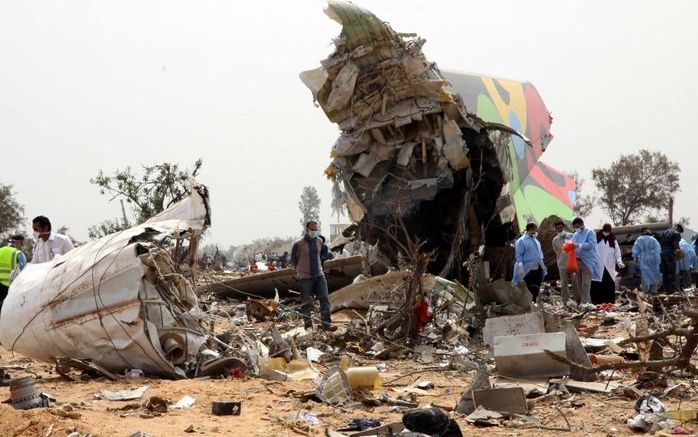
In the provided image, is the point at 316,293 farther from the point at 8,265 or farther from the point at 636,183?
the point at 636,183

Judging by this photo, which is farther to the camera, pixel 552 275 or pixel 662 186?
pixel 662 186

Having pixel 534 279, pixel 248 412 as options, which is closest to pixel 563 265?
pixel 534 279

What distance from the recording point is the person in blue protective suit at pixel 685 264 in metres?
15.8

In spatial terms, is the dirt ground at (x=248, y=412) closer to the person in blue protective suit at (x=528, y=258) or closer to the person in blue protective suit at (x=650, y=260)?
the person in blue protective suit at (x=528, y=258)

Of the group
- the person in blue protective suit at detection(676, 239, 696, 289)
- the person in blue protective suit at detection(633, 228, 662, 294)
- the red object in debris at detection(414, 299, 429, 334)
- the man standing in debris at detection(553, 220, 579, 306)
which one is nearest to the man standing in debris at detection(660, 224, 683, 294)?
the person in blue protective suit at detection(633, 228, 662, 294)

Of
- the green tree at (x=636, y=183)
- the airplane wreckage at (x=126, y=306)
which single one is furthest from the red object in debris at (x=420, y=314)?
the green tree at (x=636, y=183)

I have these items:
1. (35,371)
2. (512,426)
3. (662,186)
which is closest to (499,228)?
(35,371)

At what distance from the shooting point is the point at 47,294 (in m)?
7.20

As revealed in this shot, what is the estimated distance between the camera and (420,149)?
14078 millimetres

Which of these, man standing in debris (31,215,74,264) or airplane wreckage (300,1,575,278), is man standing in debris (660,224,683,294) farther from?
man standing in debris (31,215,74,264)

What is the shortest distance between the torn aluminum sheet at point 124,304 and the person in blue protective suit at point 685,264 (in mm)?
11070

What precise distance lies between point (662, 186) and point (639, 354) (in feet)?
121

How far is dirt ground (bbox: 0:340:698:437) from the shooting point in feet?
15.3

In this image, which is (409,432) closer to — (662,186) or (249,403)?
(249,403)
